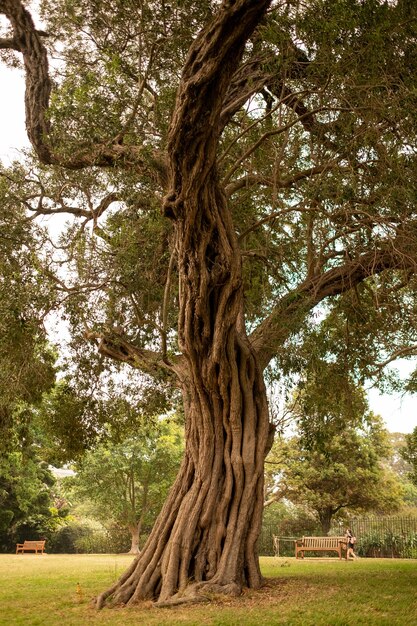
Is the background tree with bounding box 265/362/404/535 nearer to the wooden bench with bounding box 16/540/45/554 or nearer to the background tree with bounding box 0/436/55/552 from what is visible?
the wooden bench with bounding box 16/540/45/554

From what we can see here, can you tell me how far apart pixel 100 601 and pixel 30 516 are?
27844mm

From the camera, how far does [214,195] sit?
8.98 m

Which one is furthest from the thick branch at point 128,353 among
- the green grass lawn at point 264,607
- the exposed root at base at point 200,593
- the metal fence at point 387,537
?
the metal fence at point 387,537

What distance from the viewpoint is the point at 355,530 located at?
31.1m

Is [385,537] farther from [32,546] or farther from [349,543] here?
[32,546]

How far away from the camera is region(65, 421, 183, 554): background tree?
34.4 meters

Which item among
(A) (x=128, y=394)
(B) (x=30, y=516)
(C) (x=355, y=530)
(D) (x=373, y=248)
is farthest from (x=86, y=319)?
(B) (x=30, y=516)

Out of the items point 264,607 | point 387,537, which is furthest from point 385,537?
point 264,607

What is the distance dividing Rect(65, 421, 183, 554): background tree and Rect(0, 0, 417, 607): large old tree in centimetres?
2182

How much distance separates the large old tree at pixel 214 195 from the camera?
9.19 metres

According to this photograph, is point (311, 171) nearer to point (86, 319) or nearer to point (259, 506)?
point (86, 319)

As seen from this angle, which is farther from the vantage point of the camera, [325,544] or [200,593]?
[325,544]

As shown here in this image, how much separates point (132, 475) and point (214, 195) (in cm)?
2811

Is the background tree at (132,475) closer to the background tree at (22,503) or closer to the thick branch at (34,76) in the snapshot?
the background tree at (22,503)
